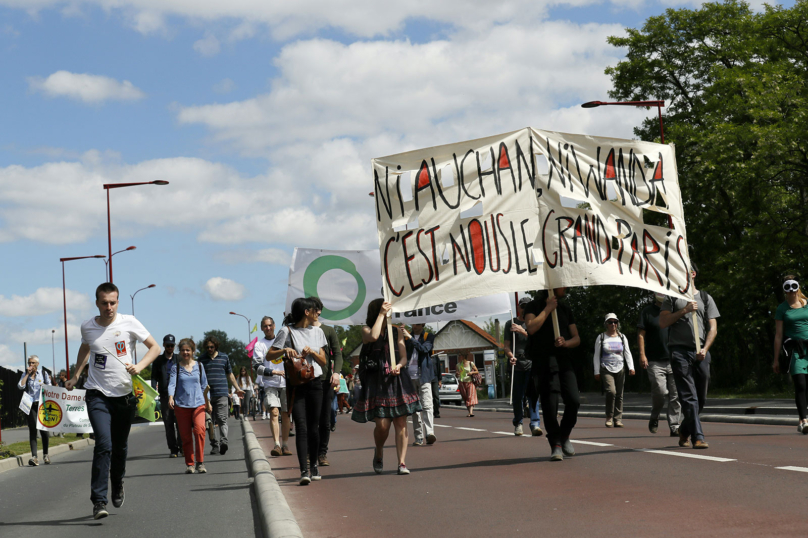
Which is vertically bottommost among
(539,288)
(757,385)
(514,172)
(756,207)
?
(757,385)

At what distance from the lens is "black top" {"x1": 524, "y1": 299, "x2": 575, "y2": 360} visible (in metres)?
9.05

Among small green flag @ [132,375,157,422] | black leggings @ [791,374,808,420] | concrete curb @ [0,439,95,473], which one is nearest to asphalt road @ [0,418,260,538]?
concrete curb @ [0,439,95,473]

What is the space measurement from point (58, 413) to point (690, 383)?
9830 mm

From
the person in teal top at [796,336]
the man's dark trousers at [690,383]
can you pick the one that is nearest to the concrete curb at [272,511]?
the man's dark trousers at [690,383]

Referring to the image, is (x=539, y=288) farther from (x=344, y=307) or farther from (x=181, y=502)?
(x=344, y=307)

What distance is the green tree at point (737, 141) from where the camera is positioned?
93.5 ft

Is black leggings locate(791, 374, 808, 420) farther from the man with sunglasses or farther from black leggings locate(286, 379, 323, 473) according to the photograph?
the man with sunglasses

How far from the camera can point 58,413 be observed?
573 inches

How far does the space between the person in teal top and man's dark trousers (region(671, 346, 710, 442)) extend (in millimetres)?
1654

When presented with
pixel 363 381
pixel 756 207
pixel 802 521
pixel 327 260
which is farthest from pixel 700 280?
pixel 802 521

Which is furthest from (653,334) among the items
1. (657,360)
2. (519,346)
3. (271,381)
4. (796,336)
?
(271,381)

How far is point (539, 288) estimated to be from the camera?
9109 millimetres

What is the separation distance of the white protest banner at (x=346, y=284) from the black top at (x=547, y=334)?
8.04 m

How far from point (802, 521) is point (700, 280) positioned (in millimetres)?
28157
